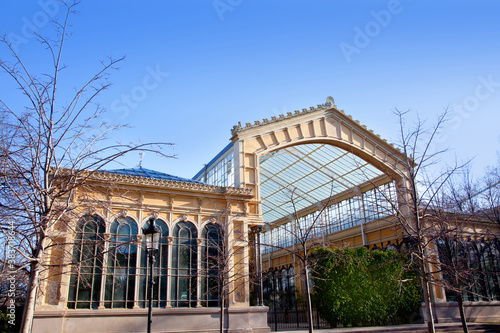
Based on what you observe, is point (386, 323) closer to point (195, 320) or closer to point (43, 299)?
point (195, 320)

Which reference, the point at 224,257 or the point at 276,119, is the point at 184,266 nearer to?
the point at 224,257

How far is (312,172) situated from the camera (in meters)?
33.0

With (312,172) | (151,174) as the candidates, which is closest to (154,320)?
(151,174)

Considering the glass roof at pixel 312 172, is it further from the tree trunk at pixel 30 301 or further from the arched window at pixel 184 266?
the tree trunk at pixel 30 301

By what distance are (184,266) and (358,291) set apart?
33.0 ft

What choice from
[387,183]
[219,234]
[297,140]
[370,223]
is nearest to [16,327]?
[219,234]

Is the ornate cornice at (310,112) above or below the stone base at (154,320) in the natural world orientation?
above

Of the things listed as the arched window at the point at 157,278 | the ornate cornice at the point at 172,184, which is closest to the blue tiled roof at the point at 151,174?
the ornate cornice at the point at 172,184

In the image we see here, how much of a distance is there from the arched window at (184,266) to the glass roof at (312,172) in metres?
10.3

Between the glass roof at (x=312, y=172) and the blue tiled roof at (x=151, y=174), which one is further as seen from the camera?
the glass roof at (x=312, y=172)

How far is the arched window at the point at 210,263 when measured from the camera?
63.1ft

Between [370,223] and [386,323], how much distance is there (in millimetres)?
9250

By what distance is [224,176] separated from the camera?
26.2 m

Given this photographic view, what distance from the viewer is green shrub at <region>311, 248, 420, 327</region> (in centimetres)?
2178
